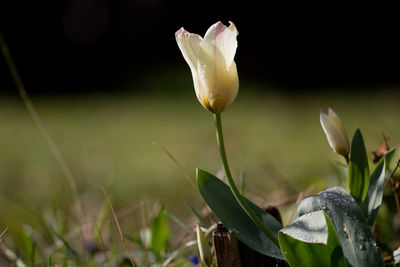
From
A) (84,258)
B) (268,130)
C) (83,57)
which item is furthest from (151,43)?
(84,258)

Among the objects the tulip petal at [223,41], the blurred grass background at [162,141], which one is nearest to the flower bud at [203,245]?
the tulip petal at [223,41]

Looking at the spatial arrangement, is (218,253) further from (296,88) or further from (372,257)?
(296,88)

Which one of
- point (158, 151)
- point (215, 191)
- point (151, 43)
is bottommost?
point (158, 151)

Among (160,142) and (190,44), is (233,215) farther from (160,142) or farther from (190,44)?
(160,142)

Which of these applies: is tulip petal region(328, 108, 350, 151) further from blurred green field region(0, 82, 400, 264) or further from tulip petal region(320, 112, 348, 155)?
blurred green field region(0, 82, 400, 264)

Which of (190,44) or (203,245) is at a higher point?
(190,44)

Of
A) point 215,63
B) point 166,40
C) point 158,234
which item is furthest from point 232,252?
point 166,40
